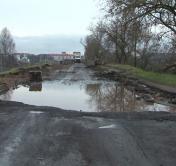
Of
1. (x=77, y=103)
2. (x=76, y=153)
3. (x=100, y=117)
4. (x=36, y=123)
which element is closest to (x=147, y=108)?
(x=77, y=103)

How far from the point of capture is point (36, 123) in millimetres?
11398

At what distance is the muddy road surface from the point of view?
25.2 feet

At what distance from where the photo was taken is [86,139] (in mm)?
9367

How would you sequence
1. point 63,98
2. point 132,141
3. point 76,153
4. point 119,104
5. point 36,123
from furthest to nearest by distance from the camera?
1. point 63,98
2. point 119,104
3. point 36,123
4. point 132,141
5. point 76,153

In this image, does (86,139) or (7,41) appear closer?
(86,139)

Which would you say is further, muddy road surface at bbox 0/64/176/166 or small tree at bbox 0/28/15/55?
small tree at bbox 0/28/15/55

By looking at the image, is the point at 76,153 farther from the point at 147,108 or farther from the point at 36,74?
the point at 36,74

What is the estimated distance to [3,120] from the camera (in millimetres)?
12062

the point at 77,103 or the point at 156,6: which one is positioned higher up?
the point at 156,6

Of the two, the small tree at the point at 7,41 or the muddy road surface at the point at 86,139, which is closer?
the muddy road surface at the point at 86,139

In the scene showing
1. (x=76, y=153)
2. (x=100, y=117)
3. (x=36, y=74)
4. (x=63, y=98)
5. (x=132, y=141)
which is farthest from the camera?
(x=36, y=74)

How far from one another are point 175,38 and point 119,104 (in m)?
24.4

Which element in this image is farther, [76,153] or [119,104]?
[119,104]

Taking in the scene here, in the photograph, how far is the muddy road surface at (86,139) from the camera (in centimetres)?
769
